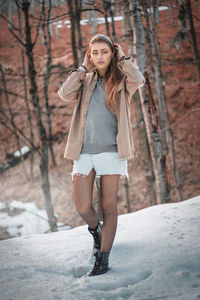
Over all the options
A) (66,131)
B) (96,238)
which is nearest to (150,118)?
(96,238)

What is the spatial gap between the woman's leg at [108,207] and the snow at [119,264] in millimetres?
257

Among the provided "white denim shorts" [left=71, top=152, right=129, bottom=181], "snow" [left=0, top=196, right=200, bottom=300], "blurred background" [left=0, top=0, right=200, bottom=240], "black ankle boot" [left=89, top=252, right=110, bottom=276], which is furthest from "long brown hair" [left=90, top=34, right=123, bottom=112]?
"blurred background" [left=0, top=0, right=200, bottom=240]

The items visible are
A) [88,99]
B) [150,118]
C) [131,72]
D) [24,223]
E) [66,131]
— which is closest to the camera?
[131,72]

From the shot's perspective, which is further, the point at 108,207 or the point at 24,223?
the point at 24,223

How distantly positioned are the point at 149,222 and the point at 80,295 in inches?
63.6

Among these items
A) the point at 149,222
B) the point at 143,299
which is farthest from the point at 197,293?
the point at 149,222

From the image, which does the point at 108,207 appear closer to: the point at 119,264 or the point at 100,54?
the point at 119,264

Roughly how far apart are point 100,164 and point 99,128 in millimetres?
298

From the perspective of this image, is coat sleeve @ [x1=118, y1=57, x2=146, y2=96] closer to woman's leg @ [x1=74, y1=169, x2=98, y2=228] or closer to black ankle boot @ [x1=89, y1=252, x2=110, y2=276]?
woman's leg @ [x1=74, y1=169, x2=98, y2=228]

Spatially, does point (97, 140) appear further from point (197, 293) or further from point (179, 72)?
point (179, 72)

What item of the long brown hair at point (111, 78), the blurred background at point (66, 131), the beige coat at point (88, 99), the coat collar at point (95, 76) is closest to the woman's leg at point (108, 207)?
the beige coat at point (88, 99)

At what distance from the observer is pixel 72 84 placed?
244 centimetres

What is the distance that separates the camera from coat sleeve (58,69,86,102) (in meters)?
2.42

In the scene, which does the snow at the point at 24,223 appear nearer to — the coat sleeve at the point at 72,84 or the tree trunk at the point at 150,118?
the tree trunk at the point at 150,118
